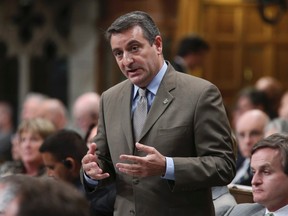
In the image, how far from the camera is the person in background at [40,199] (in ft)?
6.19

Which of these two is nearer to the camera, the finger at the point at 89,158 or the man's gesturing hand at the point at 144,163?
the man's gesturing hand at the point at 144,163

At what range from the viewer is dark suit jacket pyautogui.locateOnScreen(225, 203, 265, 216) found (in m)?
3.60

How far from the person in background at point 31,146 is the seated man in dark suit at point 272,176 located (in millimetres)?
2255

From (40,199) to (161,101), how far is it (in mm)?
1409

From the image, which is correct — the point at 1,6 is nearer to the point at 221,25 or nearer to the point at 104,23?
the point at 104,23

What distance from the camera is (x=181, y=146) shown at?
318 cm

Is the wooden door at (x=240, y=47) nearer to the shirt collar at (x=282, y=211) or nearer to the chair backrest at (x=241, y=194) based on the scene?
the chair backrest at (x=241, y=194)

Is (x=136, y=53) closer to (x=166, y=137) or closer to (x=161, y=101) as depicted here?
(x=161, y=101)

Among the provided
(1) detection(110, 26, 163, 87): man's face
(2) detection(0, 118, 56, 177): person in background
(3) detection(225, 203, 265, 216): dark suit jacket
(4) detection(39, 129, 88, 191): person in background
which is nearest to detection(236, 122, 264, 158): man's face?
(2) detection(0, 118, 56, 177): person in background

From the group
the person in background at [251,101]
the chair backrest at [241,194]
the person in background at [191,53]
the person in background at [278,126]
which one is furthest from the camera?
the person in background at [251,101]

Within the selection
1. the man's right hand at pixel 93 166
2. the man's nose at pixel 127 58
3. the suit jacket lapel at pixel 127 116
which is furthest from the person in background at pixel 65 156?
the man's nose at pixel 127 58

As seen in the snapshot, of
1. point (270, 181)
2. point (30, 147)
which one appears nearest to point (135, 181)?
point (270, 181)

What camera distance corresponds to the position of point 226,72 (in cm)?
1031

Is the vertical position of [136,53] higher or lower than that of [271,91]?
higher
